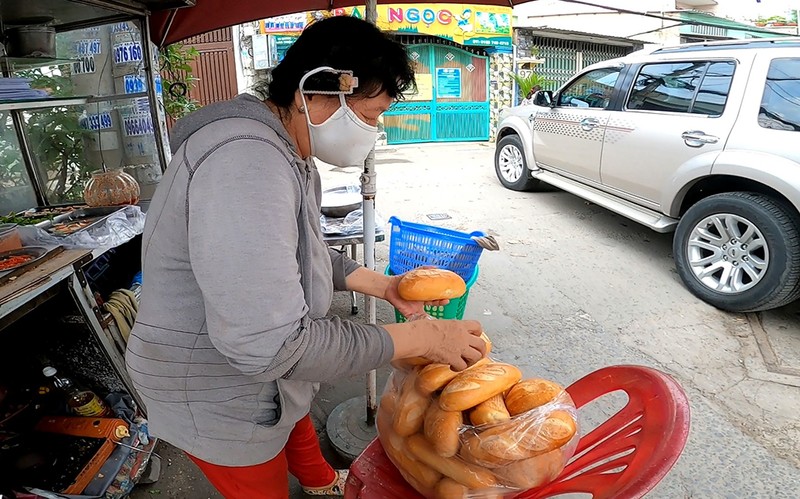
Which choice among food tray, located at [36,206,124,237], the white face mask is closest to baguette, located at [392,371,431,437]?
the white face mask

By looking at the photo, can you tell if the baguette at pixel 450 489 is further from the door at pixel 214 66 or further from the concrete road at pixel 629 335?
the door at pixel 214 66

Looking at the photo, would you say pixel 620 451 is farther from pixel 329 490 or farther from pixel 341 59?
pixel 329 490

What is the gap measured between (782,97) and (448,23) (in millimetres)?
8547

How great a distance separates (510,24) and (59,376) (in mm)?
11581

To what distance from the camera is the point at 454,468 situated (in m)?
1.07

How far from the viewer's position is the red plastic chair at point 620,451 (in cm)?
96

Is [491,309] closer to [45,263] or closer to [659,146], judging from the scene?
[659,146]

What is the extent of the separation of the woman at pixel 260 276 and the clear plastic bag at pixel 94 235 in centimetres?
136

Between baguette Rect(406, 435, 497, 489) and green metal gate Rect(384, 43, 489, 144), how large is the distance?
36.2ft

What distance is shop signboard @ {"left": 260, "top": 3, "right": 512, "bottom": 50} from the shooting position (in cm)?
1056

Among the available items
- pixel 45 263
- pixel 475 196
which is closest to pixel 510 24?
pixel 475 196

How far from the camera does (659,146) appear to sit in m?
4.45

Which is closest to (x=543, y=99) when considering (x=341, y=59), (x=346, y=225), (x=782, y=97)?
(x=782, y=97)

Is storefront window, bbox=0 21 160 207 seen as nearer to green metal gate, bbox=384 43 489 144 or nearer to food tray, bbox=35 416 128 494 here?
food tray, bbox=35 416 128 494
